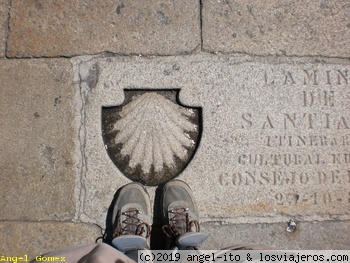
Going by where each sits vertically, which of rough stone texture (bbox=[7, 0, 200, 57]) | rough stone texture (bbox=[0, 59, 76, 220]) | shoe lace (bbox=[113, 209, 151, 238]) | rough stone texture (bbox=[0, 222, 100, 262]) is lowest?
rough stone texture (bbox=[0, 222, 100, 262])

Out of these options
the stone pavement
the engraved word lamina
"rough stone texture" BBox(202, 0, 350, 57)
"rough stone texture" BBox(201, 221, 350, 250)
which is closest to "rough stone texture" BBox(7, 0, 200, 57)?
the stone pavement

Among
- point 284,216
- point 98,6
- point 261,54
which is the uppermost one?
point 98,6

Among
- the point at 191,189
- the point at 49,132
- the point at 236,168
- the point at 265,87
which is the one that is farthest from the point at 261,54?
the point at 49,132

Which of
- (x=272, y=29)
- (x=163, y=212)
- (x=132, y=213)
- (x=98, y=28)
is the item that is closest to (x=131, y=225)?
(x=132, y=213)

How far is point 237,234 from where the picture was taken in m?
2.12

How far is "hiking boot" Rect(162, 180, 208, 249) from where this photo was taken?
2029 millimetres

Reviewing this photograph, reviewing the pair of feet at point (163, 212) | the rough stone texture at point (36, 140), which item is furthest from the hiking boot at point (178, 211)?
the rough stone texture at point (36, 140)

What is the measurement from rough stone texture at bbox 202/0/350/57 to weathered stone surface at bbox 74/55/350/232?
101mm

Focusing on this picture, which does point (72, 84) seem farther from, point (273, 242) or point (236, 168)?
point (273, 242)

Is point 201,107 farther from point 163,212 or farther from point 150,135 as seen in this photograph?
point 163,212

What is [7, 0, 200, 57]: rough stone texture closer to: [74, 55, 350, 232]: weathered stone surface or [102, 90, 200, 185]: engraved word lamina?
[74, 55, 350, 232]: weathered stone surface

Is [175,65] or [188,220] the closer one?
[188,220]

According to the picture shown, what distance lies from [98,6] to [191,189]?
3.68 feet

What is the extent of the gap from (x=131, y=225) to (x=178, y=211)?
0.81 feet
